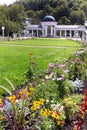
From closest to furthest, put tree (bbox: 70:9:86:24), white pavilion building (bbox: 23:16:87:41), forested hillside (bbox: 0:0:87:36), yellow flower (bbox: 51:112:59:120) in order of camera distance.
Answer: yellow flower (bbox: 51:112:59:120), white pavilion building (bbox: 23:16:87:41), tree (bbox: 70:9:86:24), forested hillside (bbox: 0:0:87:36)

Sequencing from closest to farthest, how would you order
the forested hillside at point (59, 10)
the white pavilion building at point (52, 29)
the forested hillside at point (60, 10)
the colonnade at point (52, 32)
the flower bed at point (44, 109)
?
1. the flower bed at point (44, 109)
2. the white pavilion building at point (52, 29)
3. the colonnade at point (52, 32)
4. the forested hillside at point (59, 10)
5. the forested hillside at point (60, 10)

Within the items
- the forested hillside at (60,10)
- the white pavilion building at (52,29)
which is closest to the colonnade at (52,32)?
the white pavilion building at (52,29)

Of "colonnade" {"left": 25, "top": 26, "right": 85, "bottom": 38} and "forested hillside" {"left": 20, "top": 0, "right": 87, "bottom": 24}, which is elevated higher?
"forested hillside" {"left": 20, "top": 0, "right": 87, "bottom": 24}

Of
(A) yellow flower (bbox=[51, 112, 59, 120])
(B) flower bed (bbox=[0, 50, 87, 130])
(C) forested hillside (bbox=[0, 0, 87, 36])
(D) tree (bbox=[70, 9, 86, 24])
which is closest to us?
(B) flower bed (bbox=[0, 50, 87, 130])

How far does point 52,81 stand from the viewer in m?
7.18

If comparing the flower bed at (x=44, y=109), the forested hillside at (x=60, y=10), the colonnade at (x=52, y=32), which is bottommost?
the colonnade at (x=52, y=32)

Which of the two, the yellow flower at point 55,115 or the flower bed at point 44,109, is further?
the yellow flower at point 55,115

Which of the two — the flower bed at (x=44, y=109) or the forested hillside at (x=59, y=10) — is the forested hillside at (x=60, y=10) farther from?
the flower bed at (x=44, y=109)

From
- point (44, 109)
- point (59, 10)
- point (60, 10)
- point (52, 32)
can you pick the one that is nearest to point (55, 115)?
point (44, 109)

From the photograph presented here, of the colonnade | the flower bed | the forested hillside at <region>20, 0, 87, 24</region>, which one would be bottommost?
the colonnade

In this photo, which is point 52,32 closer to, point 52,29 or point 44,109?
A: point 52,29

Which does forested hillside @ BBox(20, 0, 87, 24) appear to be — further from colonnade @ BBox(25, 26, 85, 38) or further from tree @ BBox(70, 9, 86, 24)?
colonnade @ BBox(25, 26, 85, 38)

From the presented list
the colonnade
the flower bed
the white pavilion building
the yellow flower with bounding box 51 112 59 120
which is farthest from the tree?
the yellow flower with bounding box 51 112 59 120

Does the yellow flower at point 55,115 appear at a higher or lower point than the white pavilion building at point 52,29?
higher
